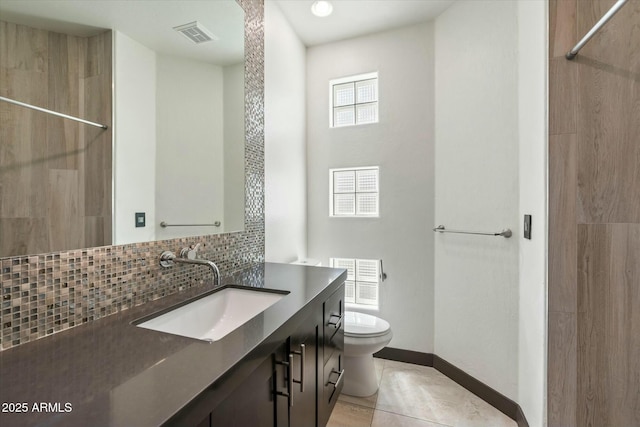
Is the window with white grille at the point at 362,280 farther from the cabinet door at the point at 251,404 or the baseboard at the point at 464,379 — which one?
the cabinet door at the point at 251,404

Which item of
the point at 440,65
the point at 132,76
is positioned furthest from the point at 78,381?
the point at 440,65

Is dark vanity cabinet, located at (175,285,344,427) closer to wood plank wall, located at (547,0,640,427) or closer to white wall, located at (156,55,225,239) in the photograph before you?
white wall, located at (156,55,225,239)

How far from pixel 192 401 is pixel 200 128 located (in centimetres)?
119

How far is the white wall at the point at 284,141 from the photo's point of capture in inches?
74.5

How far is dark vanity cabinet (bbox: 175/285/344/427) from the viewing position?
2.04ft

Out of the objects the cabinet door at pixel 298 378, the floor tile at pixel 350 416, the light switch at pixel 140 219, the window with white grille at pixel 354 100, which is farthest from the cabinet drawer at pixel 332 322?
the window with white grille at pixel 354 100

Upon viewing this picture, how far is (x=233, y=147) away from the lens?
155 cm

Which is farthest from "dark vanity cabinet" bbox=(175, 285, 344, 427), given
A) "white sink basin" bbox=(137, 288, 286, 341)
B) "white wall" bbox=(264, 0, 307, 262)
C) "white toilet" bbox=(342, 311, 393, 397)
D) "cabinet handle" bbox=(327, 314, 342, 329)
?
"white wall" bbox=(264, 0, 307, 262)

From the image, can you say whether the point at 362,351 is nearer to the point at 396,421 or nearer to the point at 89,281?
the point at 396,421

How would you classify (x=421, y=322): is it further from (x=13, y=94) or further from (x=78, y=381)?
(x=13, y=94)

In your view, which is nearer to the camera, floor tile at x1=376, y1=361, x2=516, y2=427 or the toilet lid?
floor tile at x1=376, y1=361, x2=516, y2=427

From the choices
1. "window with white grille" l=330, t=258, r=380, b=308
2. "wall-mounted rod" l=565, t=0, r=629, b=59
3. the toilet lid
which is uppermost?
"wall-mounted rod" l=565, t=0, r=629, b=59

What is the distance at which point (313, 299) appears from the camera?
1.04m

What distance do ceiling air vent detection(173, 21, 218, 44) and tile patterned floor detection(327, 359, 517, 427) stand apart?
7.06ft
